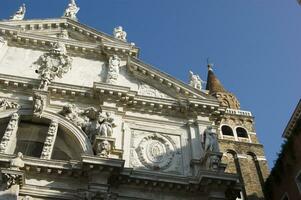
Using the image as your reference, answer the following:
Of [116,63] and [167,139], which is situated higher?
[116,63]

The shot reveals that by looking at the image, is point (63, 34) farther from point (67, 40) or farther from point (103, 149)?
point (103, 149)

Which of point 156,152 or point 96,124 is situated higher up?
point 96,124

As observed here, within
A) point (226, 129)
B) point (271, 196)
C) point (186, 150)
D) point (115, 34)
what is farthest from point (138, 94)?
point (226, 129)

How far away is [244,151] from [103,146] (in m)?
19.0

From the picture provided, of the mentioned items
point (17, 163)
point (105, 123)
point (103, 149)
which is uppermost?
point (105, 123)

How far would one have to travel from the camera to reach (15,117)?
45.7 ft

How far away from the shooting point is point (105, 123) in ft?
45.0

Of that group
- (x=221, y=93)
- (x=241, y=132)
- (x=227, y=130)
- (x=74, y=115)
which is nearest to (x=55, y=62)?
(x=74, y=115)

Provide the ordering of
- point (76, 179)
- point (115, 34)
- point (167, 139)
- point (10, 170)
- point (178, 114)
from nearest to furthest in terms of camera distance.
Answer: point (10, 170)
point (76, 179)
point (167, 139)
point (178, 114)
point (115, 34)

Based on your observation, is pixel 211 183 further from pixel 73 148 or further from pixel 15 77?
pixel 15 77

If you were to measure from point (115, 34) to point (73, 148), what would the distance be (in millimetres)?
7440

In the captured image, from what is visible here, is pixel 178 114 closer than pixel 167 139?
No

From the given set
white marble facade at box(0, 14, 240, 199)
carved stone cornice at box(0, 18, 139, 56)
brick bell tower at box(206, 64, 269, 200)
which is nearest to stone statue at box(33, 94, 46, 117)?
white marble facade at box(0, 14, 240, 199)

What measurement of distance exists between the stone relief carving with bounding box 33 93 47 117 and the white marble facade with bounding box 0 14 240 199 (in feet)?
0.32
